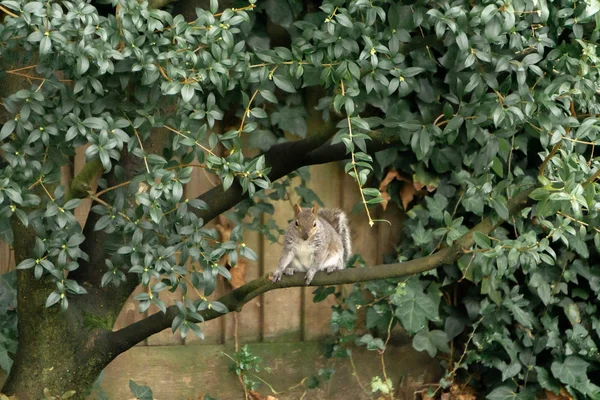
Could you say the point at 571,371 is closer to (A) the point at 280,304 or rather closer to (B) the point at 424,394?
(B) the point at 424,394

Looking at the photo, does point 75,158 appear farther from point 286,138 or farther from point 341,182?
point 341,182

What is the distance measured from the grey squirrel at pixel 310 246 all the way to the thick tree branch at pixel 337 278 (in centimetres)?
27

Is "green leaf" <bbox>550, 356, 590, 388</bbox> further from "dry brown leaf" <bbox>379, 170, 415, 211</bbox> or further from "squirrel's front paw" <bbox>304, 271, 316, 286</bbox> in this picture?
"squirrel's front paw" <bbox>304, 271, 316, 286</bbox>

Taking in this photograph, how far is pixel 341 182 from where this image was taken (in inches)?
150

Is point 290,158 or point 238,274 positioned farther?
point 238,274

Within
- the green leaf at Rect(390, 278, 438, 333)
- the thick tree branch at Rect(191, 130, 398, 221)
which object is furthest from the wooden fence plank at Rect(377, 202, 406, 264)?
the thick tree branch at Rect(191, 130, 398, 221)

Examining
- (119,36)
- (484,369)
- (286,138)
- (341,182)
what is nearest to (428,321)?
(484,369)

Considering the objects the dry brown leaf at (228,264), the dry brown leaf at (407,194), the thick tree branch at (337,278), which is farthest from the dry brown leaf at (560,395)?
the dry brown leaf at (228,264)

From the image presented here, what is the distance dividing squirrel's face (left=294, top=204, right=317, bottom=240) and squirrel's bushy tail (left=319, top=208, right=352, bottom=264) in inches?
11.4

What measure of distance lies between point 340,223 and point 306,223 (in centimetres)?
35

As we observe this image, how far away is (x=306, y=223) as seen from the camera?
3111 millimetres

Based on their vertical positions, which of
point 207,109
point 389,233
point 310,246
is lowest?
point 389,233

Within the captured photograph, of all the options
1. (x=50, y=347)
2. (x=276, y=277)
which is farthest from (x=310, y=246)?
(x=50, y=347)

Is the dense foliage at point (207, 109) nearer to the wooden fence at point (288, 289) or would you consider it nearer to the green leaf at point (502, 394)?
the wooden fence at point (288, 289)
